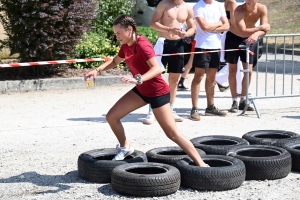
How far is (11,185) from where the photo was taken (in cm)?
642

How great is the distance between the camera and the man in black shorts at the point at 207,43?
985 centimetres

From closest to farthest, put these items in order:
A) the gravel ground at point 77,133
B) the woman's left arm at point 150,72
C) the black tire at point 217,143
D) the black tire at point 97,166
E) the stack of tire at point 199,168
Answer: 1. the woman's left arm at point 150,72
2. the stack of tire at point 199,168
3. the gravel ground at point 77,133
4. the black tire at point 97,166
5. the black tire at point 217,143

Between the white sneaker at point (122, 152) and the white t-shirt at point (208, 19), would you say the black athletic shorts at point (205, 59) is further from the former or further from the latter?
the white sneaker at point (122, 152)

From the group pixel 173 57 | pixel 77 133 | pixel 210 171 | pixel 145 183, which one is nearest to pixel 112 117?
pixel 145 183

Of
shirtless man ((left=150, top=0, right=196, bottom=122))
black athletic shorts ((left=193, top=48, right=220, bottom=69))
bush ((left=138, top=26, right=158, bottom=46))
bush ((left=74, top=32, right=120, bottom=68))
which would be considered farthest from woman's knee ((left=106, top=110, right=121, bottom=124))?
bush ((left=138, top=26, right=158, bottom=46))

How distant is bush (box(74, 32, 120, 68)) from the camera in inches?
567

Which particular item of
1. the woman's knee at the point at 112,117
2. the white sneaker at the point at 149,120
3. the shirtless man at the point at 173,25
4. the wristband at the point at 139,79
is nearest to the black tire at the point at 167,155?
the woman's knee at the point at 112,117

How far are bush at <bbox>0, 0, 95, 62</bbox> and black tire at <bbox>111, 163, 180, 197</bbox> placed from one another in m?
7.23

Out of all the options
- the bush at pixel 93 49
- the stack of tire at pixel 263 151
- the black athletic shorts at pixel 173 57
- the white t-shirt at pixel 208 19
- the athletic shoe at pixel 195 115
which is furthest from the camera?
the bush at pixel 93 49

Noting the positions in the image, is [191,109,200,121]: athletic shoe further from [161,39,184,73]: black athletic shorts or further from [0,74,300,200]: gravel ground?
[161,39,184,73]: black athletic shorts

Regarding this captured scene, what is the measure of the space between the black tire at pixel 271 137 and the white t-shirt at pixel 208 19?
256 centimetres

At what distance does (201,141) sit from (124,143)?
1.12m

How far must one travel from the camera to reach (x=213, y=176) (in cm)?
605

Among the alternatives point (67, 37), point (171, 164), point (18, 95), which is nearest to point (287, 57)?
point (67, 37)
